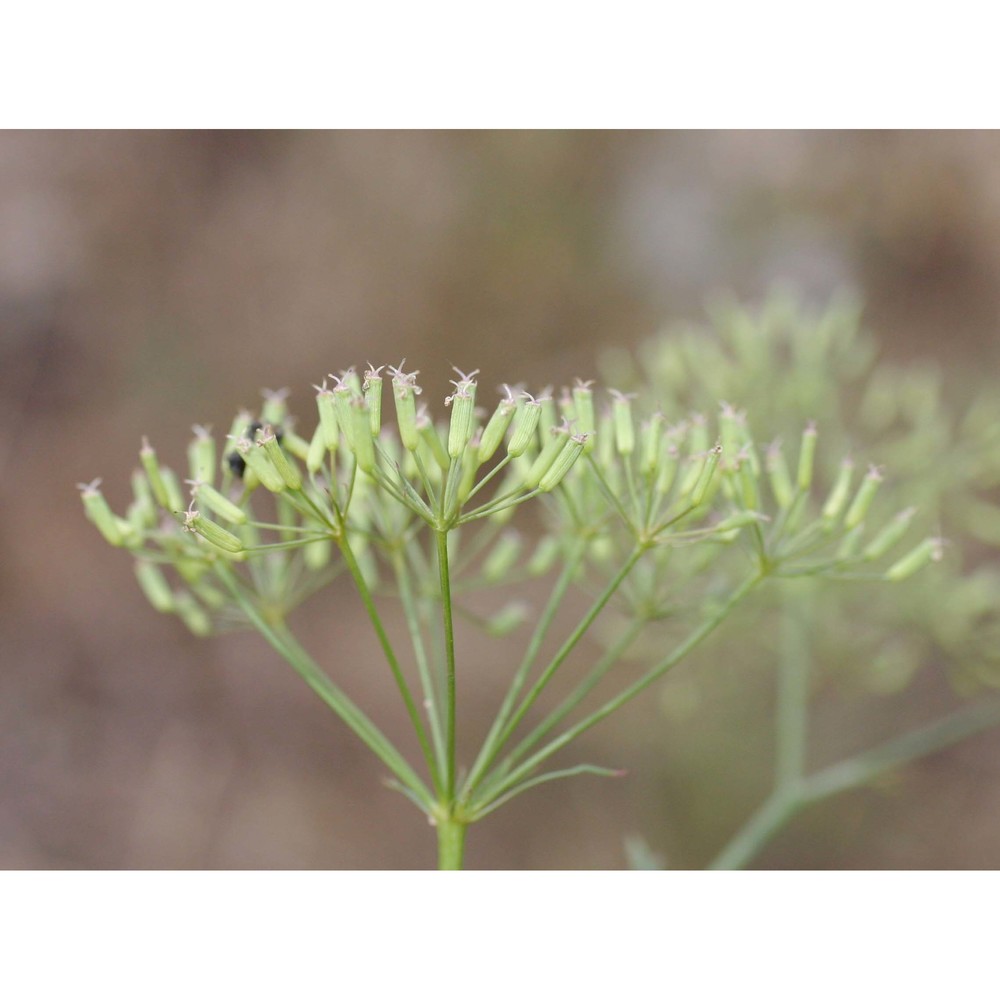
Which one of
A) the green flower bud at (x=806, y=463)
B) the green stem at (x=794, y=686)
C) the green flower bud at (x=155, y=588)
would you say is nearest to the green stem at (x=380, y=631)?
the green flower bud at (x=155, y=588)

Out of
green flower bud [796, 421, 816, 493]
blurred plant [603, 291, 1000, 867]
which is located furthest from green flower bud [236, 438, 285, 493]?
blurred plant [603, 291, 1000, 867]

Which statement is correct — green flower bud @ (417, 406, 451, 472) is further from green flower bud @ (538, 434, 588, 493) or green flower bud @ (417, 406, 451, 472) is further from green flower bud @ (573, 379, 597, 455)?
green flower bud @ (573, 379, 597, 455)

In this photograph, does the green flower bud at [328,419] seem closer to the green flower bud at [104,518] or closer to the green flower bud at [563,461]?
the green flower bud at [563,461]

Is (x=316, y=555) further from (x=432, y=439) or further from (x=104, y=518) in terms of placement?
(x=432, y=439)

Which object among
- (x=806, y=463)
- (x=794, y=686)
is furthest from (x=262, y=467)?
(x=794, y=686)

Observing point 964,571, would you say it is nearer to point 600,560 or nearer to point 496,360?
point 496,360
